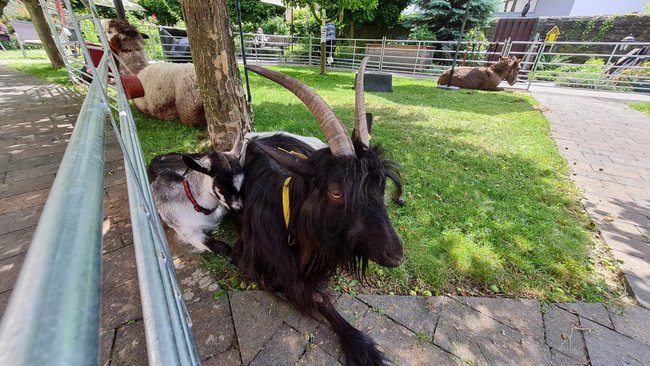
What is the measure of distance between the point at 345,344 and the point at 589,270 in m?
2.36

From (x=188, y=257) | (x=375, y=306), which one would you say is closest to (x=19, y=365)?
(x=375, y=306)

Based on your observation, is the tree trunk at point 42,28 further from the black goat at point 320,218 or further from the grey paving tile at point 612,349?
the grey paving tile at point 612,349

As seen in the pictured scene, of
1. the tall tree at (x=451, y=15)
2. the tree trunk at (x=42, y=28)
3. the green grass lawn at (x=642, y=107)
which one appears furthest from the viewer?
the tall tree at (x=451, y=15)

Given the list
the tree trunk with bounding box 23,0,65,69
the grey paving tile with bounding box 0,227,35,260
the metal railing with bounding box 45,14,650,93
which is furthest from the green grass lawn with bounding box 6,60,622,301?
the tree trunk with bounding box 23,0,65,69

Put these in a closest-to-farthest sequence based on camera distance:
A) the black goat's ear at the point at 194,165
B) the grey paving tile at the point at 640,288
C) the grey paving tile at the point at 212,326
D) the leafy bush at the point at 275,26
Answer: the grey paving tile at the point at 212,326
the black goat's ear at the point at 194,165
the grey paving tile at the point at 640,288
the leafy bush at the point at 275,26

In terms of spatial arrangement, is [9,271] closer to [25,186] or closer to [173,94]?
[25,186]

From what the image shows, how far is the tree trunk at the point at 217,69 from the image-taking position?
301 centimetres

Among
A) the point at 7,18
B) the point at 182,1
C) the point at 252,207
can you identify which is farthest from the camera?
the point at 7,18

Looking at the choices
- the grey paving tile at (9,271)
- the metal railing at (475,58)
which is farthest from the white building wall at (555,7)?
the grey paving tile at (9,271)

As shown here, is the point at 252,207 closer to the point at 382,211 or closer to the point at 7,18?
the point at 382,211

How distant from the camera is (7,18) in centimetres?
2473

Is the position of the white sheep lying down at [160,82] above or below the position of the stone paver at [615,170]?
above

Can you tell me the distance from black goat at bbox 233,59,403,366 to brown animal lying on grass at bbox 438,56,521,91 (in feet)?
35.4

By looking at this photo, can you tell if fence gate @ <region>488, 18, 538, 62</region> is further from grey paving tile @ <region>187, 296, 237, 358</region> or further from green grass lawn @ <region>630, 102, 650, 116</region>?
grey paving tile @ <region>187, 296, 237, 358</region>
